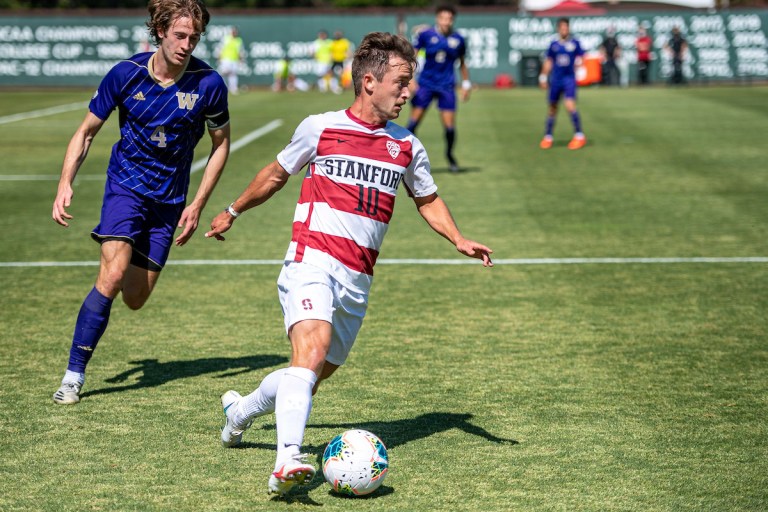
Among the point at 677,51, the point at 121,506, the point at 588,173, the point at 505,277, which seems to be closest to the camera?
the point at 121,506

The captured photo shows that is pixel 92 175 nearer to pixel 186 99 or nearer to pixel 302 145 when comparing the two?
pixel 186 99

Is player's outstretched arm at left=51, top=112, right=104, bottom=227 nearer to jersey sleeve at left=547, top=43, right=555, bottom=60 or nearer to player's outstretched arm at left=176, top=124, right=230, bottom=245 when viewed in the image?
player's outstretched arm at left=176, top=124, right=230, bottom=245

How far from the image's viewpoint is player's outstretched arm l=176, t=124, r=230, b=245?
646 cm

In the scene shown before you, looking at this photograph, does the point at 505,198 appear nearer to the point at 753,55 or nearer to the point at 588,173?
the point at 588,173

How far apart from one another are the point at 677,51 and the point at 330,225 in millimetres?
37715

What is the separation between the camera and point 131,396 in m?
6.61

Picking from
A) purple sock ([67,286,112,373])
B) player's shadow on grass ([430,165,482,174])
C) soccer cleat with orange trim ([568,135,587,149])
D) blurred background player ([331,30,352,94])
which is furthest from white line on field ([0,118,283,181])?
blurred background player ([331,30,352,94])

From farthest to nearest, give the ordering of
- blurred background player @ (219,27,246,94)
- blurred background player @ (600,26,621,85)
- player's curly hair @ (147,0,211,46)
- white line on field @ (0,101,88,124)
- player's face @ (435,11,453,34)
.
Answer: blurred background player @ (219,27,246,94) → blurred background player @ (600,26,621,85) → white line on field @ (0,101,88,124) → player's face @ (435,11,453,34) → player's curly hair @ (147,0,211,46)

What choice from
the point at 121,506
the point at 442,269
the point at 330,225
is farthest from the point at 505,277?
the point at 121,506

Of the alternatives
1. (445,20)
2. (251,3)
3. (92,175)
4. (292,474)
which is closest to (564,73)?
(445,20)

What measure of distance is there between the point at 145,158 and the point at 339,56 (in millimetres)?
35449

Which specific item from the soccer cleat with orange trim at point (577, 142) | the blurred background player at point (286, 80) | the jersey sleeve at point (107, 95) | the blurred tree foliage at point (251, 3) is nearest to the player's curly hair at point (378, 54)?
the jersey sleeve at point (107, 95)

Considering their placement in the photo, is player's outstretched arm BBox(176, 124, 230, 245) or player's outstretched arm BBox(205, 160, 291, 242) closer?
player's outstretched arm BBox(205, 160, 291, 242)

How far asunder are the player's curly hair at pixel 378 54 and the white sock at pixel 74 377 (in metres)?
2.66
